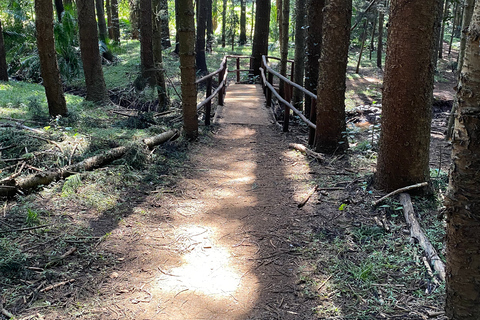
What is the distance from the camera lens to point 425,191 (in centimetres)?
477

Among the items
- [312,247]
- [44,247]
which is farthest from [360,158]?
[44,247]

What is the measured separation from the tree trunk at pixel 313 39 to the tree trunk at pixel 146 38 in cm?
418

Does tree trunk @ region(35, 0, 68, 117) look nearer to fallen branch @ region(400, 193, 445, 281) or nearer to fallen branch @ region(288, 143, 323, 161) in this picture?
fallen branch @ region(288, 143, 323, 161)

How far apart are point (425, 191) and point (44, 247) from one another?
4214 mm

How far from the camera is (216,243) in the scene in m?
4.36

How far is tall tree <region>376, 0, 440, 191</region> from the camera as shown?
4.44 metres

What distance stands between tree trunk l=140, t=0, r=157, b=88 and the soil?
5993mm

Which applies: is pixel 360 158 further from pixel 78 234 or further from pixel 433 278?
pixel 78 234

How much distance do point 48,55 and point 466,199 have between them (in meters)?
7.46

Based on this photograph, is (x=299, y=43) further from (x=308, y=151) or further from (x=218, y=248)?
(x=218, y=248)

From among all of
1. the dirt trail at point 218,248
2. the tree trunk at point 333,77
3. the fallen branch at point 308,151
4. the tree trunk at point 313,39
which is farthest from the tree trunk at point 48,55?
the tree trunk at point 313,39

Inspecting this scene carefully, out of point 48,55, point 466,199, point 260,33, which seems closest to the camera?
point 466,199

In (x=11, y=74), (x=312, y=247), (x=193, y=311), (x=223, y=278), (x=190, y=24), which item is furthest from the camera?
(x=11, y=74)

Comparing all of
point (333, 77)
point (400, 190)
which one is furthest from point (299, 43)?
point (400, 190)
